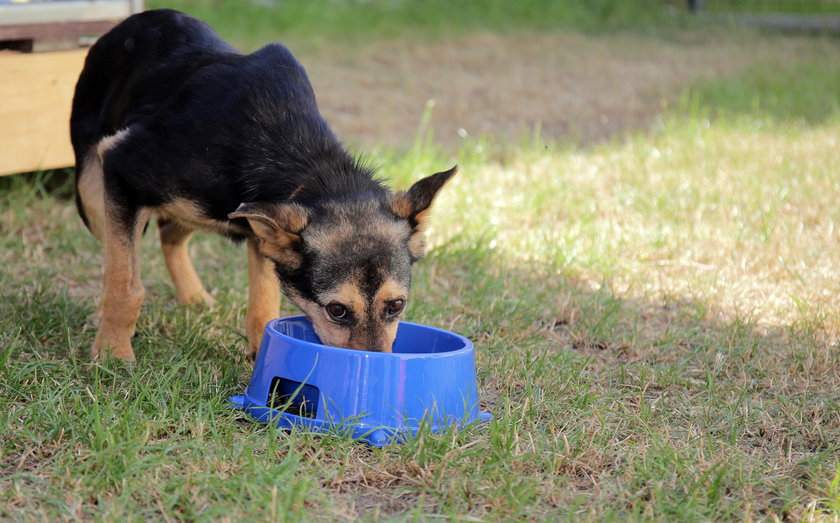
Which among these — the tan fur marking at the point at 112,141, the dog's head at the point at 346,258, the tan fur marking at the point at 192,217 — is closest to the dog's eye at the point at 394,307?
the dog's head at the point at 346,258

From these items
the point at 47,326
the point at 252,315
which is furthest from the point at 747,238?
the point at 47,326

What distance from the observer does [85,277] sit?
17.2ft

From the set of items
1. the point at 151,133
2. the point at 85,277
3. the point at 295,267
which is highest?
the point at 151,133

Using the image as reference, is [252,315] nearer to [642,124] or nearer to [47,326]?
[47,326]

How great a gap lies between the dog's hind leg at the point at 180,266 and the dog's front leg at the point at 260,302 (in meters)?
0.54

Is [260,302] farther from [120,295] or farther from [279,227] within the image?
[279,227]

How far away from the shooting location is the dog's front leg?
446 cm

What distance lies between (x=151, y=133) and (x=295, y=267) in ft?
3.15

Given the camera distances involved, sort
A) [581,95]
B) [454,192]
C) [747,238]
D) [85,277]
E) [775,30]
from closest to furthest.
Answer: [85,277], [747,238], [454,192], [581,95], [775,30]

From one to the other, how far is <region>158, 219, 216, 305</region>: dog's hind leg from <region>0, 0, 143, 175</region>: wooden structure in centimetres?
149

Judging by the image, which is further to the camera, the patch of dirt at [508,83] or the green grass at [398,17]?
the green grass at [398,17]

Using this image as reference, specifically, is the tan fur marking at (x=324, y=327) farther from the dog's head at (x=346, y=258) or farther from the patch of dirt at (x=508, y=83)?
the patch of dirt at (x=508, y=83)

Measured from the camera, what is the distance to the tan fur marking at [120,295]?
13.8ft

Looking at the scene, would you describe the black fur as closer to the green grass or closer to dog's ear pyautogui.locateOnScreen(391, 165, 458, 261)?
dog's ear pyautogui.locateOnScreen(391, 165, 458, 261)
